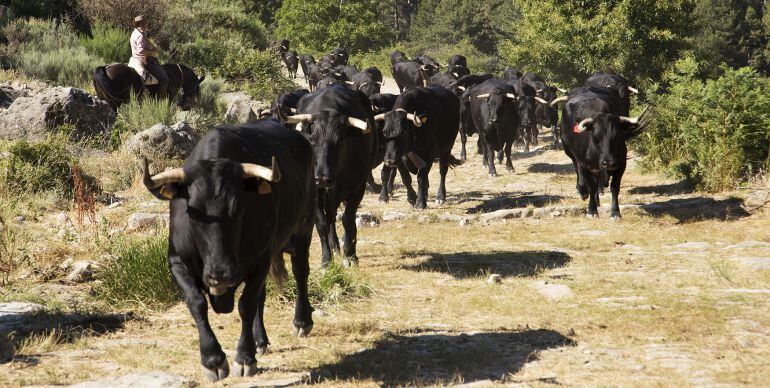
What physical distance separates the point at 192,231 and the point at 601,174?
28.7ft

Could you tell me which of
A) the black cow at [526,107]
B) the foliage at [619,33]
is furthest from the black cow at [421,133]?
the foliage at [619,33]

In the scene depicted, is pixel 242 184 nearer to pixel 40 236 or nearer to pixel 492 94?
pixel 40 236

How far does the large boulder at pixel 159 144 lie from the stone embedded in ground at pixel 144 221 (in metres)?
3.97

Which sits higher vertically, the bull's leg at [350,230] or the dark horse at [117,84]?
the dark horse at [117,84]

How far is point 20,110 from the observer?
52.8ft

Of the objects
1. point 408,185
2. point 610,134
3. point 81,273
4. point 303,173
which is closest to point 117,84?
point 408,185

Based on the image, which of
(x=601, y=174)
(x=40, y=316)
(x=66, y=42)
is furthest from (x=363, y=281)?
(x=66, y=42)

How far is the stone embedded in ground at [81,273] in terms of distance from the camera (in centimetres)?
854

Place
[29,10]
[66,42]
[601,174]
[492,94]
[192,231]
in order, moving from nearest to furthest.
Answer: [192,231], [601,174], [492,94], [66,42], [29,10]

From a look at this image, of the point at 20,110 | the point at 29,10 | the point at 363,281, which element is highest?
the point at 29,10

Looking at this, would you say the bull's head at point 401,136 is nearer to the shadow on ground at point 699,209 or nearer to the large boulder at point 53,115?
the shadow on ground at point 699,209

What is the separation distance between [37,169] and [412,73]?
24239mm

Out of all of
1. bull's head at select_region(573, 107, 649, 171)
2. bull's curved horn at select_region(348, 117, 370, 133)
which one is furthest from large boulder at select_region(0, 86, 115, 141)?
bull's head at select_region(573, 107, 649, 171)

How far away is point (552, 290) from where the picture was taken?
852 centimetres
